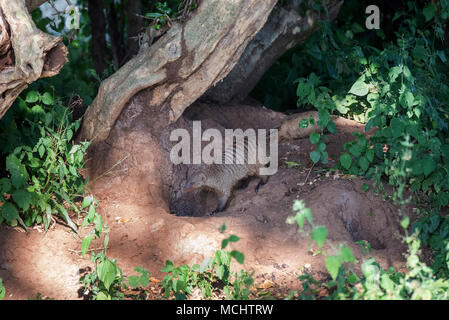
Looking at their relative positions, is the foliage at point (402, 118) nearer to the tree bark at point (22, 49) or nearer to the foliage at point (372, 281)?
the foliage at point (372, 281)

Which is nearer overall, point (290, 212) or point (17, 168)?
point (17, 168)

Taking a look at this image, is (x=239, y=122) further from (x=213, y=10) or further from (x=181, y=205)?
(x=213, y=10)

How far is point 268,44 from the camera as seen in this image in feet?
17.2

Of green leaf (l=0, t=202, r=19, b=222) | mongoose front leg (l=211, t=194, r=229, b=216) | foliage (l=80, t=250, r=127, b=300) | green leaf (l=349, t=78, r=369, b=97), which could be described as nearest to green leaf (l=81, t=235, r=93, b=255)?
foliage (l=80, t=250, r=127, b=300)

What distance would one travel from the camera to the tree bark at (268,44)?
17.0ft

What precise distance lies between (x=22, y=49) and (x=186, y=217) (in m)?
1.54

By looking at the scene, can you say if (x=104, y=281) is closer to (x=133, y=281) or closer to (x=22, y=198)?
(x=133, y=281)

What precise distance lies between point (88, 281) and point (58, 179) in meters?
0.97

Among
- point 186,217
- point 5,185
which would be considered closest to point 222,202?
point 186,217

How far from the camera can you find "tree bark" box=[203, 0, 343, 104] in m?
5.18

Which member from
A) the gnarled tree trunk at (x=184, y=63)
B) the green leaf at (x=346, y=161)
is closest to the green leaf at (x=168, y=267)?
the gnarled tree trunk at (x=184, y=63)

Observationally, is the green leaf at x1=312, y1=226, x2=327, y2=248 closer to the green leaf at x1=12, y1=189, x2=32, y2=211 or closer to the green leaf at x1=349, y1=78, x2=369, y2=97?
the green leaf at x1=12, y1=189, x2=32, y2=211
